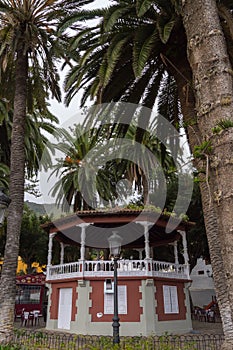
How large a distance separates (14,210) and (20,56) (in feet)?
18.8

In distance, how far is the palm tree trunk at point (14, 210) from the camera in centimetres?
905

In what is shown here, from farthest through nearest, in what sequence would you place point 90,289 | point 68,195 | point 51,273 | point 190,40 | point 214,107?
point 68,195 < point 51,273 < point 90,289 < point 190,40 < point 214,107

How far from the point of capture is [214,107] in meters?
3.37

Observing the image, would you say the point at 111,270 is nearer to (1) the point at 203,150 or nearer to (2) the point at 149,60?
(2) the point at 149,60

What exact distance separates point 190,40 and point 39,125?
62.8 feet

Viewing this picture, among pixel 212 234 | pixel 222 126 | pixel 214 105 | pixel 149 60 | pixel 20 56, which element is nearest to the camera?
pixel 222 126

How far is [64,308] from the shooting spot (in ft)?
50.8

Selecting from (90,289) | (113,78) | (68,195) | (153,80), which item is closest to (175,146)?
(153,80)

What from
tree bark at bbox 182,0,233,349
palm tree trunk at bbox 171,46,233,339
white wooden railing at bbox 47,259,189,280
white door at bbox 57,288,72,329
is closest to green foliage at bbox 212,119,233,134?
tree bark at bbox 182,0,233,349

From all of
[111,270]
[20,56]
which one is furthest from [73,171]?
[20,56]

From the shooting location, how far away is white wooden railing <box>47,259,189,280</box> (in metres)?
14.9

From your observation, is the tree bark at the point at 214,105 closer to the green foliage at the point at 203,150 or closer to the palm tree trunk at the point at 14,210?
the green foliage at the point at 203,150

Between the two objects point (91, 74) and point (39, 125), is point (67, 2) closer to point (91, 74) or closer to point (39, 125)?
point (91, 74)

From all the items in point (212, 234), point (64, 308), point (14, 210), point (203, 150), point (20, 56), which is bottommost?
point (64, 308)
